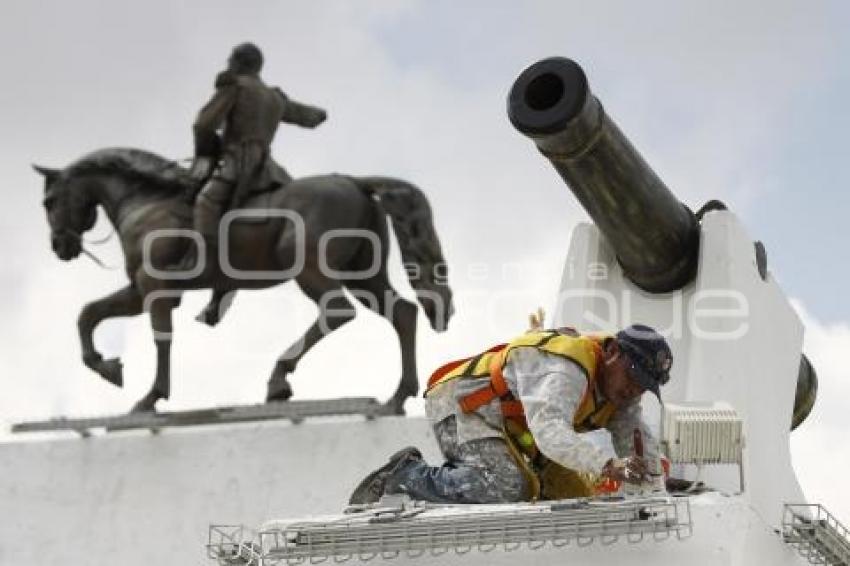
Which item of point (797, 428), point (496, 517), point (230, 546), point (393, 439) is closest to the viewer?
point (496, 517)

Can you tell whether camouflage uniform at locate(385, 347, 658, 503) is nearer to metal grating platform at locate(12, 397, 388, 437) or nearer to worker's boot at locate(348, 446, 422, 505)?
worker's boot at locate(348, 446, 422, 505)

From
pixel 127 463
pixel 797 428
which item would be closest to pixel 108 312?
pixel 127 463

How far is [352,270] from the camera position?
13.6 m

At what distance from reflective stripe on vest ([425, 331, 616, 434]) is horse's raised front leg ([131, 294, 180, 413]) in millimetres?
8365

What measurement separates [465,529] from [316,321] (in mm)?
8584

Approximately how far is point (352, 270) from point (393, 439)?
6.18 ft

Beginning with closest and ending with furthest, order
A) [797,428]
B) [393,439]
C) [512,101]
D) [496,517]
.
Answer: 1. [496,517]
2. [512,101]
3. [797,428]
4. [393,439]

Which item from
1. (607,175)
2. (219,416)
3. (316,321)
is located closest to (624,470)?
(607,175)

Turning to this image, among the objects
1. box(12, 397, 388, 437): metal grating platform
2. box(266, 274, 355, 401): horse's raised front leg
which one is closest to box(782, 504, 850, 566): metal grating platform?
box(12, 397, 388, 437): metal grating platform

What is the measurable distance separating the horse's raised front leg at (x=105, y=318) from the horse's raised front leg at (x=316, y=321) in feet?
3.80

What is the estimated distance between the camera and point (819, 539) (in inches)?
209

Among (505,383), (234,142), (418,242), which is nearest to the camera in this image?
(505,383)

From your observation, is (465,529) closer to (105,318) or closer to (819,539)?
(819,539)

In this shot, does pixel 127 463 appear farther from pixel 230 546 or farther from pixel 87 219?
pixel 230 546
